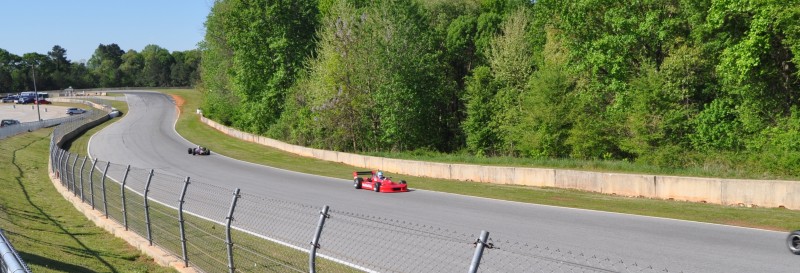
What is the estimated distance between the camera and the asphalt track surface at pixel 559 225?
41.3 ft

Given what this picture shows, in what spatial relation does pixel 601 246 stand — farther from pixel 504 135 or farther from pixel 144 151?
pixel 144 151

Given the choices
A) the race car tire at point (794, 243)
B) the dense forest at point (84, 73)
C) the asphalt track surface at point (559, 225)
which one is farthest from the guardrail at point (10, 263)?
the dense forest at point (84, 73)

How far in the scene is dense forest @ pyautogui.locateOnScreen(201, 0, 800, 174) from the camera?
3183cm

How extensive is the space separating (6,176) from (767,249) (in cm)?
2771

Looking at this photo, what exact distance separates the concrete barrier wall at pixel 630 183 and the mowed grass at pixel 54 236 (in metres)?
16.4

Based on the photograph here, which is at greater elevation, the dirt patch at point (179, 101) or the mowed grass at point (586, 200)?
the dirt patch at point (179, 101)

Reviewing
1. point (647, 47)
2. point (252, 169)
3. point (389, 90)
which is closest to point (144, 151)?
point (252, 169)

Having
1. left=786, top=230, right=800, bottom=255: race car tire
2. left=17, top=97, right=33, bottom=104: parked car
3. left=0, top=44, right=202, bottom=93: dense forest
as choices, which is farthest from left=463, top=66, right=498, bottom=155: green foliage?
left=0, top=44, right=202, bottom=93: dense forest

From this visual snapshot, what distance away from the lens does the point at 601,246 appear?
14.0m

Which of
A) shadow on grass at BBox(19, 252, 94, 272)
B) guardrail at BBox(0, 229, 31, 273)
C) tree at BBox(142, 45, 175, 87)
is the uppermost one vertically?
tree at BBox(142, 45, 175, 87)

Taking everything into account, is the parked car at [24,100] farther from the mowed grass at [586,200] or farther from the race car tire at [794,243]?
the race car tire at [794,243]

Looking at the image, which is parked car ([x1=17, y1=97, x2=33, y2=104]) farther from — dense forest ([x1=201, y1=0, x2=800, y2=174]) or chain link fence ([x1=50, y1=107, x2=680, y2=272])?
chain link fence ([x1=50, y1=107, x2=680, y2=272])

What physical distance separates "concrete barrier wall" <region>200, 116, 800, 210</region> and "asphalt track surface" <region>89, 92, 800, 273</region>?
298 cm

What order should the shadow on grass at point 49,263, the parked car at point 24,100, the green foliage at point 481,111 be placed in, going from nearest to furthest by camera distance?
the shadow on grass at point 49,263, the green foliage at point 481,111, the parked car at point 24,100
